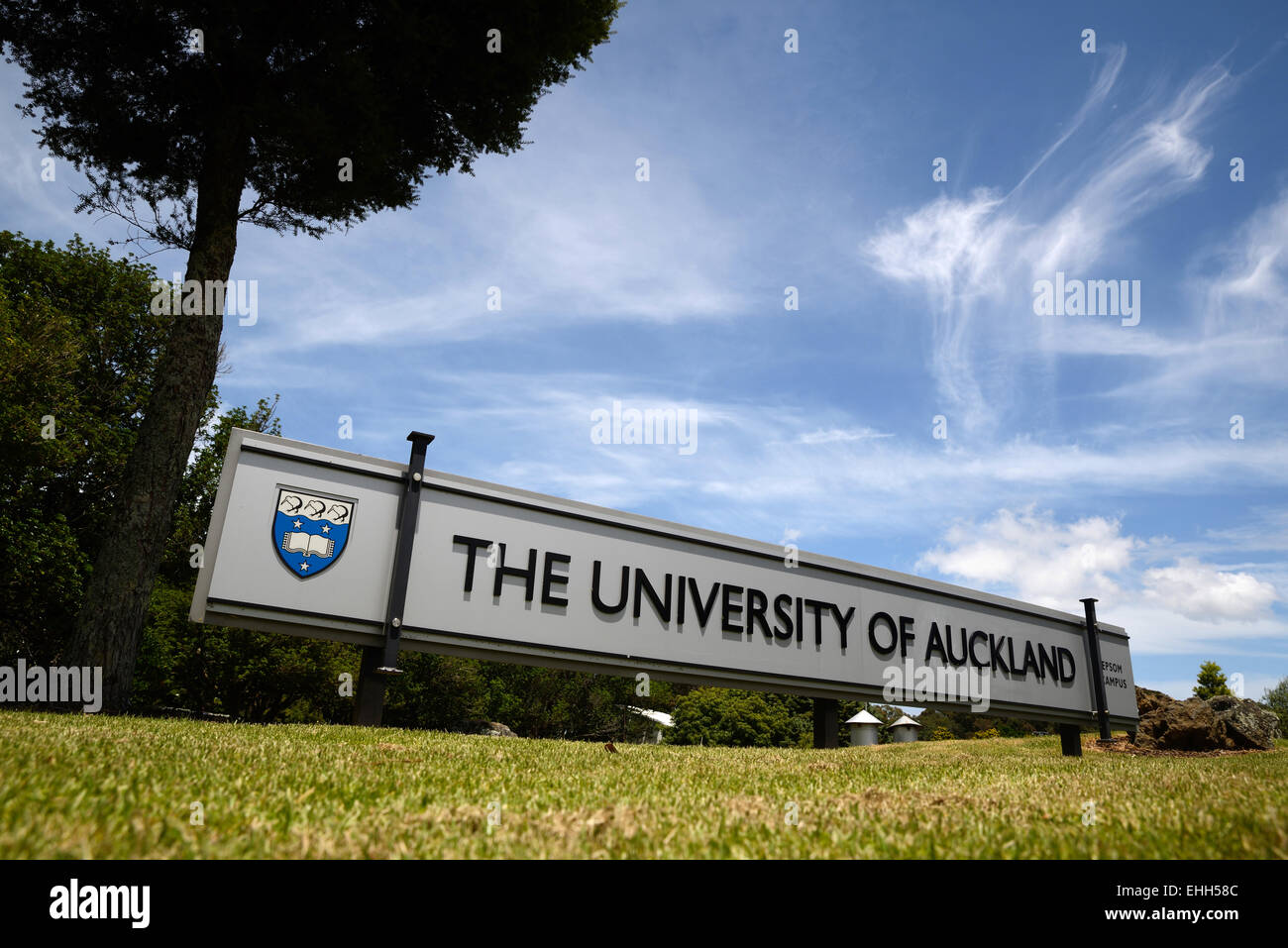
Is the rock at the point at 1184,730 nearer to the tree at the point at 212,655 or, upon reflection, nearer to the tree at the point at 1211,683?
the tree at the point at 1211,683

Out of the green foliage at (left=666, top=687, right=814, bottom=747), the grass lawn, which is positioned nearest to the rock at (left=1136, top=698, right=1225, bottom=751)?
the green foliage at (left=666, top=687, right=814, bottom=747)

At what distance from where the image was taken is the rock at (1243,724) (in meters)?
21.5

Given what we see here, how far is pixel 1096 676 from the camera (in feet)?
63.1

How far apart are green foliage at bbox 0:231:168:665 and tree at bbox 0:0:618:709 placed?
10.5 metres

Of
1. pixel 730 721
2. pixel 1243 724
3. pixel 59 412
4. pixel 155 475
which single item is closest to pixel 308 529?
pixel 155 475

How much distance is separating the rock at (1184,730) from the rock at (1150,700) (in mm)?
2809

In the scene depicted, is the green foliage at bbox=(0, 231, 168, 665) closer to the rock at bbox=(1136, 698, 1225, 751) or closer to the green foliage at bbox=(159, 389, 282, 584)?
the green foliage at bbox=(159, 389, 282, 584)

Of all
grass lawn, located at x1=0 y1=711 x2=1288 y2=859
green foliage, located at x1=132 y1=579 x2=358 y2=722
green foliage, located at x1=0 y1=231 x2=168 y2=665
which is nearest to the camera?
grass lawn, located at x1=0 y1=711 x2=1288 y2=859

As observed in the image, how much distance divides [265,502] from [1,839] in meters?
8.77

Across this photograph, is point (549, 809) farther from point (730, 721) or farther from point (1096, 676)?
point (730, 721)

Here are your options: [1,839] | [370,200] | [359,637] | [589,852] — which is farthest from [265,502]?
[589,852]

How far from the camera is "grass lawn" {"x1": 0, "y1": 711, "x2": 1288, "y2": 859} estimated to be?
2941mm
